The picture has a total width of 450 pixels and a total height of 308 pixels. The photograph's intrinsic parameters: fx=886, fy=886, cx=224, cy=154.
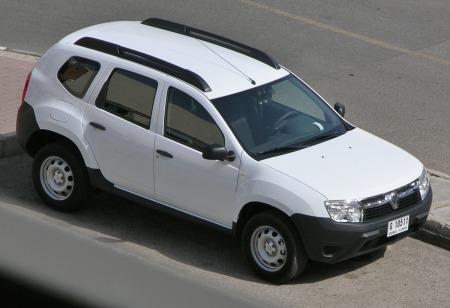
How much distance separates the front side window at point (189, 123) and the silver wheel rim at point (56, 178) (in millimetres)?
1141

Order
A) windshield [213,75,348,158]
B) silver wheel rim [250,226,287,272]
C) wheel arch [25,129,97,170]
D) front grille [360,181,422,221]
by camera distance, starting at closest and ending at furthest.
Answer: front grille [360,181,422,221] → silver wheel rim [250,226,287,272] → windshield [213,75,348,158] → wheel arch [25,129,97,170]

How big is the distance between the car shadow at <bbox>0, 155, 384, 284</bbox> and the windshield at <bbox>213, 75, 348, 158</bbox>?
0.99m

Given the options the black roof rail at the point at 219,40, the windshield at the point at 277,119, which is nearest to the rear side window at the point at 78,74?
the black roof rail at the point at 219,40

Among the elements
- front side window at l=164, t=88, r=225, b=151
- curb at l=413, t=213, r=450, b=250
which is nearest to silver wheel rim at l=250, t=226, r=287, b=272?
front side window at l=164, t=88, r=225, b=151

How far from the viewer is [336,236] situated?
6512 millimetres

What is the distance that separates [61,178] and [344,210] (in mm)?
2724

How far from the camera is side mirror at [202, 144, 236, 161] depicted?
6871 millimetres

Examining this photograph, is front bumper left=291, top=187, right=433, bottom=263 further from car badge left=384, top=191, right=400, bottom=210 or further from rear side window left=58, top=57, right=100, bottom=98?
rear side window left=58, top=57, right=100, bottom=98

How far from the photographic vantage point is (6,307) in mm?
2082

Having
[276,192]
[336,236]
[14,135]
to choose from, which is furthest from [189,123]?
[14,135]

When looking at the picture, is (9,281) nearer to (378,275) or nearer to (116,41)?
(378,275)

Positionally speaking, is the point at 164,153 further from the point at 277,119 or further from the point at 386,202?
the point at 386,202

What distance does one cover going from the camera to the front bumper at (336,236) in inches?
256

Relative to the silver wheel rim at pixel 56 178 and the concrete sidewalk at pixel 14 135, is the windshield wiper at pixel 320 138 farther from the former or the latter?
the silver wheel rim at pixel 56 178
